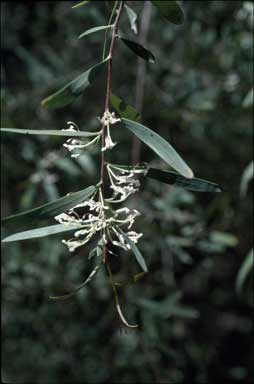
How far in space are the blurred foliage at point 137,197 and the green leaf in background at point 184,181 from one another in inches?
32.3

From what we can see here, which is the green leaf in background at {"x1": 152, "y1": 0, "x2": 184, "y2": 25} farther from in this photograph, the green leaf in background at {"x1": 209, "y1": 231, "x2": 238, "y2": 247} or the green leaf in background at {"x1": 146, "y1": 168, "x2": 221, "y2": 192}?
the green leaf in background at {"x1": 209, "y1": 231, "x2": 238, "y2": 247}

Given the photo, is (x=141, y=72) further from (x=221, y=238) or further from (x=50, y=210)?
(x=50, y=210)

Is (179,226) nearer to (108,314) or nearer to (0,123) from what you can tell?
(108,314)

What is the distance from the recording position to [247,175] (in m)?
1.11

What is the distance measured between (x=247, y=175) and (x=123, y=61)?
1.06 meters

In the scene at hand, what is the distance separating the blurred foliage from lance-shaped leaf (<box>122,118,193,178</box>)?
0.83 metres

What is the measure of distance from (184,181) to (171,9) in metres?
0.19

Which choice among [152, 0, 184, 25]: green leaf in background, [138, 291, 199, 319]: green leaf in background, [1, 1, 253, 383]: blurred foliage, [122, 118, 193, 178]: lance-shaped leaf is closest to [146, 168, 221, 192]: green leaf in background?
[122, 118, 193, 178]: lance-shaped leaf

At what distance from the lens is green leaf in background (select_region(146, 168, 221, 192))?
66 cm

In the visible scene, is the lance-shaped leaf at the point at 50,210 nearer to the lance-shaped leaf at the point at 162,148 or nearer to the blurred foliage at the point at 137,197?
the lance-shaped leaf at the point at 162,148

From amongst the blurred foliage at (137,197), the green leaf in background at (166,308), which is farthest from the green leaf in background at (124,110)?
the green leaf in background at (166,308)

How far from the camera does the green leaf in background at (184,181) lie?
66cm

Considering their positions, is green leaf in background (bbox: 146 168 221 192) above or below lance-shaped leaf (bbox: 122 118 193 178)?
below

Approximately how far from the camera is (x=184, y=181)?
0.66 meters
